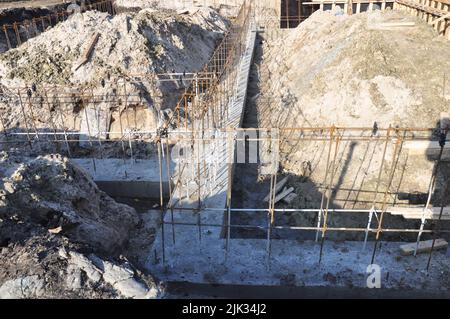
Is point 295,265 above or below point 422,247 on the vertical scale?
below

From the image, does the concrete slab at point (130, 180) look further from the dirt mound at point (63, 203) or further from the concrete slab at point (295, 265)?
the concrete slab at point (295, 265)

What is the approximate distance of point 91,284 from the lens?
4648mm

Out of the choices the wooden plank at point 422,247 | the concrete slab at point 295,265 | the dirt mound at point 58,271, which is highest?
the dirt mound at point 58,271

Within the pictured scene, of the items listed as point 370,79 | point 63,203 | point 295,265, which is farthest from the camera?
point 370,79

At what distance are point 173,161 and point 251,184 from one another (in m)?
2.04

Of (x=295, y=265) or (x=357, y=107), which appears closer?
(x=295, y=265)

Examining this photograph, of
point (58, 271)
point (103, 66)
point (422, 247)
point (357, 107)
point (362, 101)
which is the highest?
point (103, 66)

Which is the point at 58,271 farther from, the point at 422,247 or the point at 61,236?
the point at 422,247

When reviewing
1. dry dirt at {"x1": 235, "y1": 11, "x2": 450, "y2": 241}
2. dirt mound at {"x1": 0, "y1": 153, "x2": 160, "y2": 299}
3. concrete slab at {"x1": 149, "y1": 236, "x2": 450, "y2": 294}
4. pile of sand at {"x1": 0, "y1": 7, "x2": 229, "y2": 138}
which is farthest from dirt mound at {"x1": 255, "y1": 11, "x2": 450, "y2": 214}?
dirt mound at {"x1": 0, "y1": 153, "x2": 160, "y2": 299}

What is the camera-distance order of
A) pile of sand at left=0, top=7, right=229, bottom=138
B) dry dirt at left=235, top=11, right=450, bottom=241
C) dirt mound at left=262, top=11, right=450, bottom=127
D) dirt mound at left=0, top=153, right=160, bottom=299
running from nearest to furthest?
dirt mound at left=0, top=153, right=160, bottom=299, dry dirt at left=235, top=11, right=450, bottom=241, dirt mound at left=262, top=11, right=450, bottom=127, pile of sand at left=0, top=7, right=229, bottom=138

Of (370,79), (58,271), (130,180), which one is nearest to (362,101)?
(370,79)

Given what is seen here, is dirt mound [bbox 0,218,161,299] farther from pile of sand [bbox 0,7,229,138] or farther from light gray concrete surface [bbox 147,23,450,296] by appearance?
pile of sand [bbox 0,7,229,138]

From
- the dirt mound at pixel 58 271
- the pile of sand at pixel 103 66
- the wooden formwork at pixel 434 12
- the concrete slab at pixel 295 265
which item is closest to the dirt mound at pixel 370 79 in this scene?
the wooden formwork at pixel 434 12
